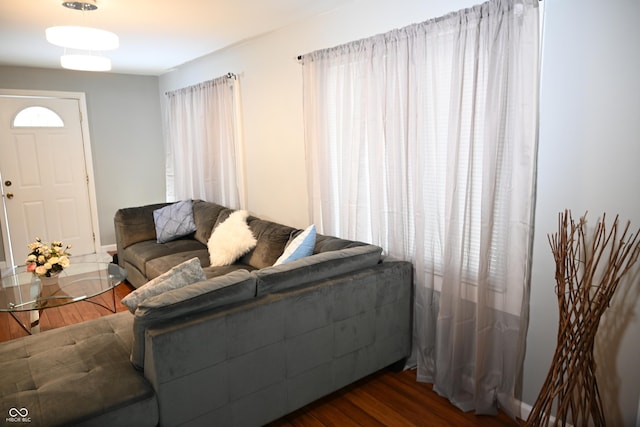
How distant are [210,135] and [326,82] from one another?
1.92m

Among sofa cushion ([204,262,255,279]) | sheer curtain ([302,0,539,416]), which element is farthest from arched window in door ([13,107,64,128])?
sheer curtain ([302,0,539,416])

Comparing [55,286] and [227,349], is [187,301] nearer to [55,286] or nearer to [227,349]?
[227,349]

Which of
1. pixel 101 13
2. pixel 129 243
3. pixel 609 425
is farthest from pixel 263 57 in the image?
pixel 609 425

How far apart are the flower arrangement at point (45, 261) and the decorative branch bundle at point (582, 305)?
122 inches

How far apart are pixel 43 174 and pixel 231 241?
131 inches

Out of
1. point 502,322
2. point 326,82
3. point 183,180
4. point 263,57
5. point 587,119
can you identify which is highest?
point 263,57

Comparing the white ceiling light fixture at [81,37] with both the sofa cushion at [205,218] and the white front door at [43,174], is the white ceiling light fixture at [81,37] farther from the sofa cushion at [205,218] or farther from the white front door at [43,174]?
the white front door at [43,174]

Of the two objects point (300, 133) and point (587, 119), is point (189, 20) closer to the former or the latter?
point (300, 133)

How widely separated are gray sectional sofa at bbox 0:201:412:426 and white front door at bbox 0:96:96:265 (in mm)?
3678

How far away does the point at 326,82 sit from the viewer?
3.07m

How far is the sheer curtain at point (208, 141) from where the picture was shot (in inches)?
169

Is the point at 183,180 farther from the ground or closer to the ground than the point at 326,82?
closer to the ground

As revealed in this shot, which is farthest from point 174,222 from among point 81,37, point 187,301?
point 187,301

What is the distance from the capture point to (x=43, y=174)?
527 cm
